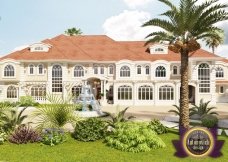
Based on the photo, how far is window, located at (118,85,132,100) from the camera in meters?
49.7

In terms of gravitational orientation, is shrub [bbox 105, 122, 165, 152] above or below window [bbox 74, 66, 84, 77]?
below

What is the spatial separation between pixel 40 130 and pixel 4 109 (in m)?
3.04

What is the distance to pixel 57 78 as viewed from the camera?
50125 mm

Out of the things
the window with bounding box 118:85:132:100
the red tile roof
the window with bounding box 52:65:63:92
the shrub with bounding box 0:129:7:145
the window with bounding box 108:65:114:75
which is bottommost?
the shrub with bounding box 0:129:7:145

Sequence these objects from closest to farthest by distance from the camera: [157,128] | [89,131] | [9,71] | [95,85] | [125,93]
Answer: [89,131], [157,128], [125,93], [9,71], [95,85]

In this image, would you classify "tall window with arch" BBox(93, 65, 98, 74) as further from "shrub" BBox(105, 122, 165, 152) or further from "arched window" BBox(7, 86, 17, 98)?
"shrub" BBox(105, 122, 165, 152)

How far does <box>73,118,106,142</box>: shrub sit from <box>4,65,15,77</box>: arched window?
1356 inches

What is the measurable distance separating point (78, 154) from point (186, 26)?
33.1ft

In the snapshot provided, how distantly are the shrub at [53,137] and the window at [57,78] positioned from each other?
1255 inches

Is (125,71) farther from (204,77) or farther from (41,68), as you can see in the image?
(41,68)

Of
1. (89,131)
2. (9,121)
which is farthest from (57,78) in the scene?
(89,131)

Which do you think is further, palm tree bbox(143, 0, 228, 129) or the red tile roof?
the red tile roof

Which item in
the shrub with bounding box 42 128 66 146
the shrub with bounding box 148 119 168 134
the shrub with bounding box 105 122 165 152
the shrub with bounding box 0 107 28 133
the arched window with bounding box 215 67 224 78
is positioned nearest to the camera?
the shrub with bounding box 105 122 165 152

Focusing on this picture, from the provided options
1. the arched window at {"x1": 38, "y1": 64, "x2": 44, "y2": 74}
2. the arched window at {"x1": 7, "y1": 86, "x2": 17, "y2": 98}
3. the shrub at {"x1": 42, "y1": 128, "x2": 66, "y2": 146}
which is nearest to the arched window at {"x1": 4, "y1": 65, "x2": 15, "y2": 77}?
the arched window at {"x1": 7, "y1": 86, "x2": 17, "y2": 98}
